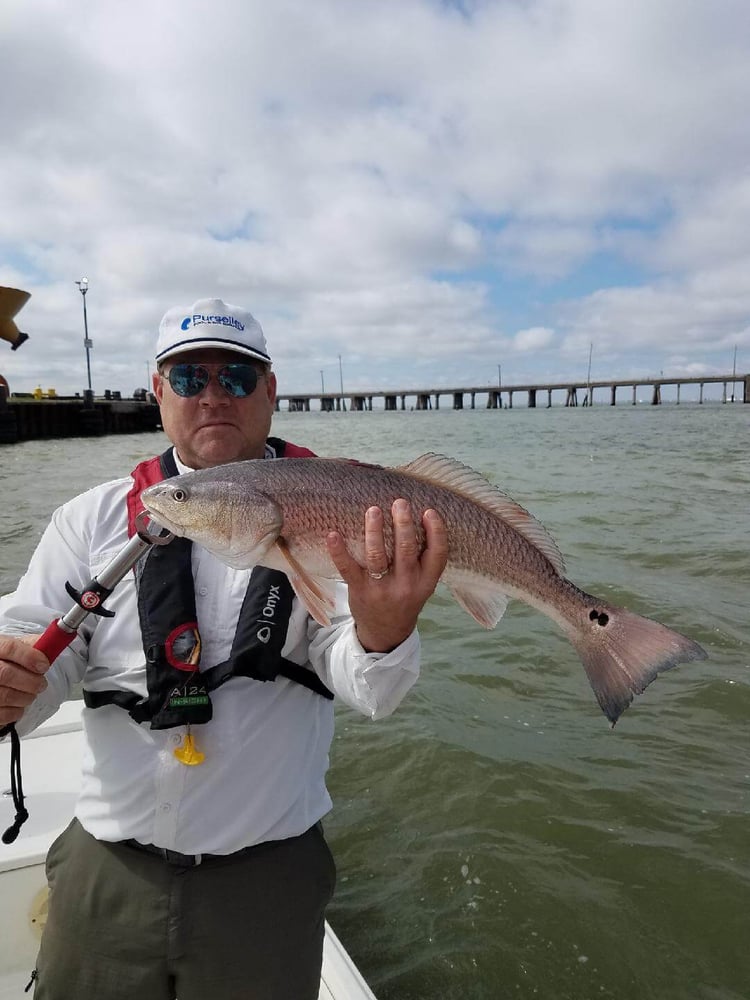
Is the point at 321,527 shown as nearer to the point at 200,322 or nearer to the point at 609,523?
the point at 200,322

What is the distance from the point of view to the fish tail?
8.13ft

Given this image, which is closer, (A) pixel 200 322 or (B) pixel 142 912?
(B) pixel 142 912

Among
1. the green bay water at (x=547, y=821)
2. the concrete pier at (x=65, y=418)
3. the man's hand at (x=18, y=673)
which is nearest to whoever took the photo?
the man's hand at (x=18, y=673)

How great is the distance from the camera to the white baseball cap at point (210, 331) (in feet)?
9.53

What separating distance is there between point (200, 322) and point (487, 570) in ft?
5.42

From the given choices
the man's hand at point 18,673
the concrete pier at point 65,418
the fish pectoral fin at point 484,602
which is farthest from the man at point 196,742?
the concrete pier at point 65,418

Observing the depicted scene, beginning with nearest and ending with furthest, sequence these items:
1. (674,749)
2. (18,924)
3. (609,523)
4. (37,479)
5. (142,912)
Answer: (142,912)
(18,924)
(674,749)
(609,523)
(37,479)

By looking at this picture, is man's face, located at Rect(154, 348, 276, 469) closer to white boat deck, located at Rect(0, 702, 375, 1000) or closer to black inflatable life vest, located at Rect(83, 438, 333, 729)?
black inflatable life vest, located at Rect(83, 438, 333, 729)

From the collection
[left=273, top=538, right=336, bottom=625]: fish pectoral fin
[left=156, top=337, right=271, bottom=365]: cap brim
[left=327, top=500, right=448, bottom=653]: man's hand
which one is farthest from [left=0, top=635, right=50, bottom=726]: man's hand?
[left=156, top=337, right=271, bottom=365]: cap brim

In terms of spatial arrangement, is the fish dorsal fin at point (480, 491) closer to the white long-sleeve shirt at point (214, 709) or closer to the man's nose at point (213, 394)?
the white long-sleeve shirt at point (214, 709)

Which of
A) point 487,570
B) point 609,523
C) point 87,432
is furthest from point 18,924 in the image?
point 87,432

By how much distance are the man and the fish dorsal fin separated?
225 millimetres

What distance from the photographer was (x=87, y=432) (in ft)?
164

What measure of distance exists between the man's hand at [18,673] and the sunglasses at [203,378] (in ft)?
4.04
